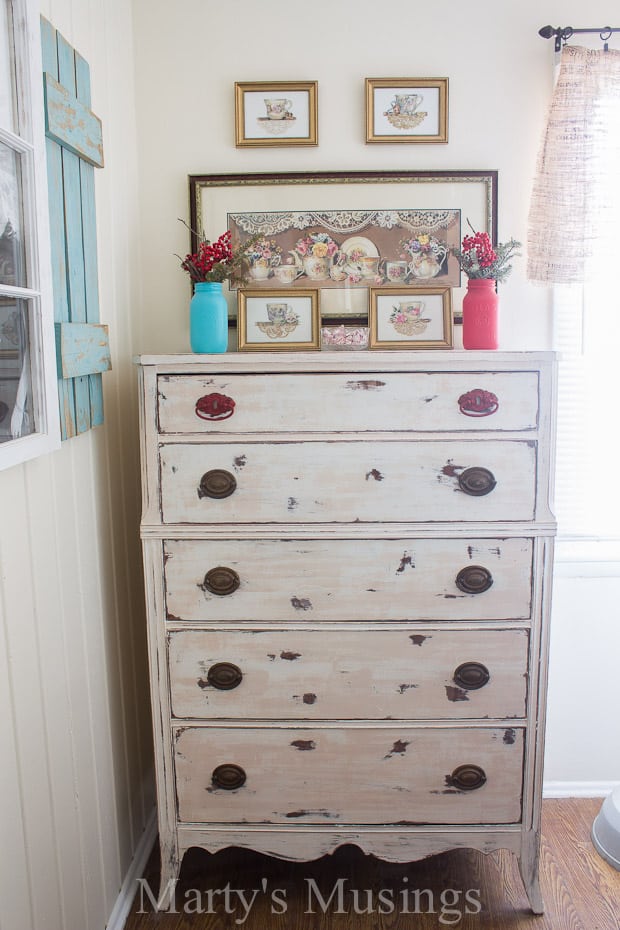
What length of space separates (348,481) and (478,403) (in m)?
0.35

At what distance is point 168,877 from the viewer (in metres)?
1.91

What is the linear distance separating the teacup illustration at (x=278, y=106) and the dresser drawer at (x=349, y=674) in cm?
145

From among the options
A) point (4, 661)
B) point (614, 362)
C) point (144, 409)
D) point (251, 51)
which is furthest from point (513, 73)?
point (4, 661)

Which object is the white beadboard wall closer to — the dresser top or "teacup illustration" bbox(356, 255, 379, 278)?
the dresser top

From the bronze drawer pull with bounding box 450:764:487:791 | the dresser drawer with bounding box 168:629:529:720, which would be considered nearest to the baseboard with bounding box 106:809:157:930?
the dresser drawer with bounding box 168:629:529:720

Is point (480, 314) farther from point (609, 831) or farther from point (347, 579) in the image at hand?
point (609, 831)

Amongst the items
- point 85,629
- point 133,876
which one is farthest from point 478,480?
point 133,876

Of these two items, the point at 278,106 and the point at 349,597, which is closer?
the point at 349,597

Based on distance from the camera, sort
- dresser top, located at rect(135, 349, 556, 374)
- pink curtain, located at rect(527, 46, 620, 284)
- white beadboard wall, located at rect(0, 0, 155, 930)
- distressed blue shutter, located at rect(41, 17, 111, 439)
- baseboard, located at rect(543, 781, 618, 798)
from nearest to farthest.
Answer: white beadboard wall, located at rect(0, 0, 155, 930)
distressed blue shutter, located at rect(41, 17, 111, 439)
dresser top, located at rect(135, 349, 556, 374)
pink curtain, located at rect(527, 46, 620, 284)
baseboard, located at rect(543, 781, 618, 798)

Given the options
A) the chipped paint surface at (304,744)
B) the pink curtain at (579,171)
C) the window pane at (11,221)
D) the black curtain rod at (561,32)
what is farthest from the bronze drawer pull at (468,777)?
the black curtain rod at (561,32)

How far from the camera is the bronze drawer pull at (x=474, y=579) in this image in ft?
5.87

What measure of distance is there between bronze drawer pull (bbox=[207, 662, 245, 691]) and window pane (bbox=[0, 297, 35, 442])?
79 cm

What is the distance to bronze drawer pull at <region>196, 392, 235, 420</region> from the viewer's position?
1729 mm

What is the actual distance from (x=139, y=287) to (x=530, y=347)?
46.5 inches
